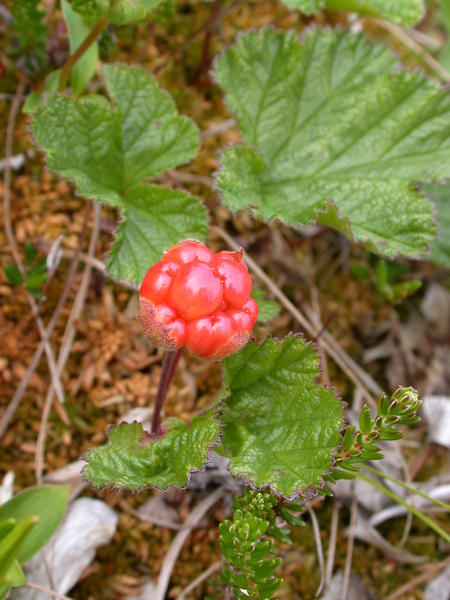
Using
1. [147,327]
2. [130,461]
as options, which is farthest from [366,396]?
[147,327]

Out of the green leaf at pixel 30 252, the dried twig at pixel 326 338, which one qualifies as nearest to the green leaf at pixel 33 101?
the green leaf at pixel 30 252

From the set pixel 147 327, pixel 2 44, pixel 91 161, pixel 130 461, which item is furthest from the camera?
pixel 2 44

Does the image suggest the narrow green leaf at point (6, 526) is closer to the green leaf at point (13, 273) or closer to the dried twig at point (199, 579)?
the dried twig at point (199, 579)

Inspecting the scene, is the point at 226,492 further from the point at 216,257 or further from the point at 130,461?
the point at 216,257

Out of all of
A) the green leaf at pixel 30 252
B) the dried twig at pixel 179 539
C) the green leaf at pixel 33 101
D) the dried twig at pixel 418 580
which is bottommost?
the dried twig at pixel 418 580

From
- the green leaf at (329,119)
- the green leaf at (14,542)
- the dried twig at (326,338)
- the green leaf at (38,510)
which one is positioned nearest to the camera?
the green leaf at (14,542)

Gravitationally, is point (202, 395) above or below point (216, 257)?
below

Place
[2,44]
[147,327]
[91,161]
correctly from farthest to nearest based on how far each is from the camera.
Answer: [2,44], [91,161], [147,327]
